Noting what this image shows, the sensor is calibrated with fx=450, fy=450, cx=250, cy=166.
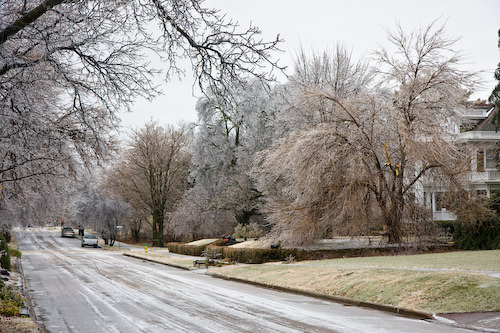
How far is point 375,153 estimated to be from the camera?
24.2 meters

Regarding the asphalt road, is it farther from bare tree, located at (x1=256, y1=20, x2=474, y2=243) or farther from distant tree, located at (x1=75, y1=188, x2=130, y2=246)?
distant tree, located at (x1=75, y1=188, x2=130, y2=246)

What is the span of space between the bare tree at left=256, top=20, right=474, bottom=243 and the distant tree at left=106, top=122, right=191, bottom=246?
29.7 meters

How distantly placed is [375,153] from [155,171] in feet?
111

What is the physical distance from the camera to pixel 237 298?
521 inches

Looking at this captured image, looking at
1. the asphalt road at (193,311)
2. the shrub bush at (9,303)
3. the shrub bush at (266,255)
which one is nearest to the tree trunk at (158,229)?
the shrub bush at (266,255)

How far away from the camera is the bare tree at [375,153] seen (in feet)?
74.7

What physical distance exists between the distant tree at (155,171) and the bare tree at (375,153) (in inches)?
1169

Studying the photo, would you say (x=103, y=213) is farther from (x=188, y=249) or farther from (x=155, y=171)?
(x=188, y=249)

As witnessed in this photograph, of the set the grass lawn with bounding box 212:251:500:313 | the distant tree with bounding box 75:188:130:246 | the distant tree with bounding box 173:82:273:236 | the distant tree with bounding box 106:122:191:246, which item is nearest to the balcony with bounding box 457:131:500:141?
the distant tree with bounding box 173:82:273:236

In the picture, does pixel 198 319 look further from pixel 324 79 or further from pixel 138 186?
pixel 138 186

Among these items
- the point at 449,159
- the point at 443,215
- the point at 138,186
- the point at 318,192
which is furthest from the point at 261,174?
the point at 138,186

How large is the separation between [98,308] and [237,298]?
3.91 m

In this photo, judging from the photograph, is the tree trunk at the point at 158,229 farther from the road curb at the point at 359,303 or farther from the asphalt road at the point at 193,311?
the road curb at the point at 359,303

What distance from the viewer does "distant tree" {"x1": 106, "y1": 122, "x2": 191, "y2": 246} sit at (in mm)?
52344
